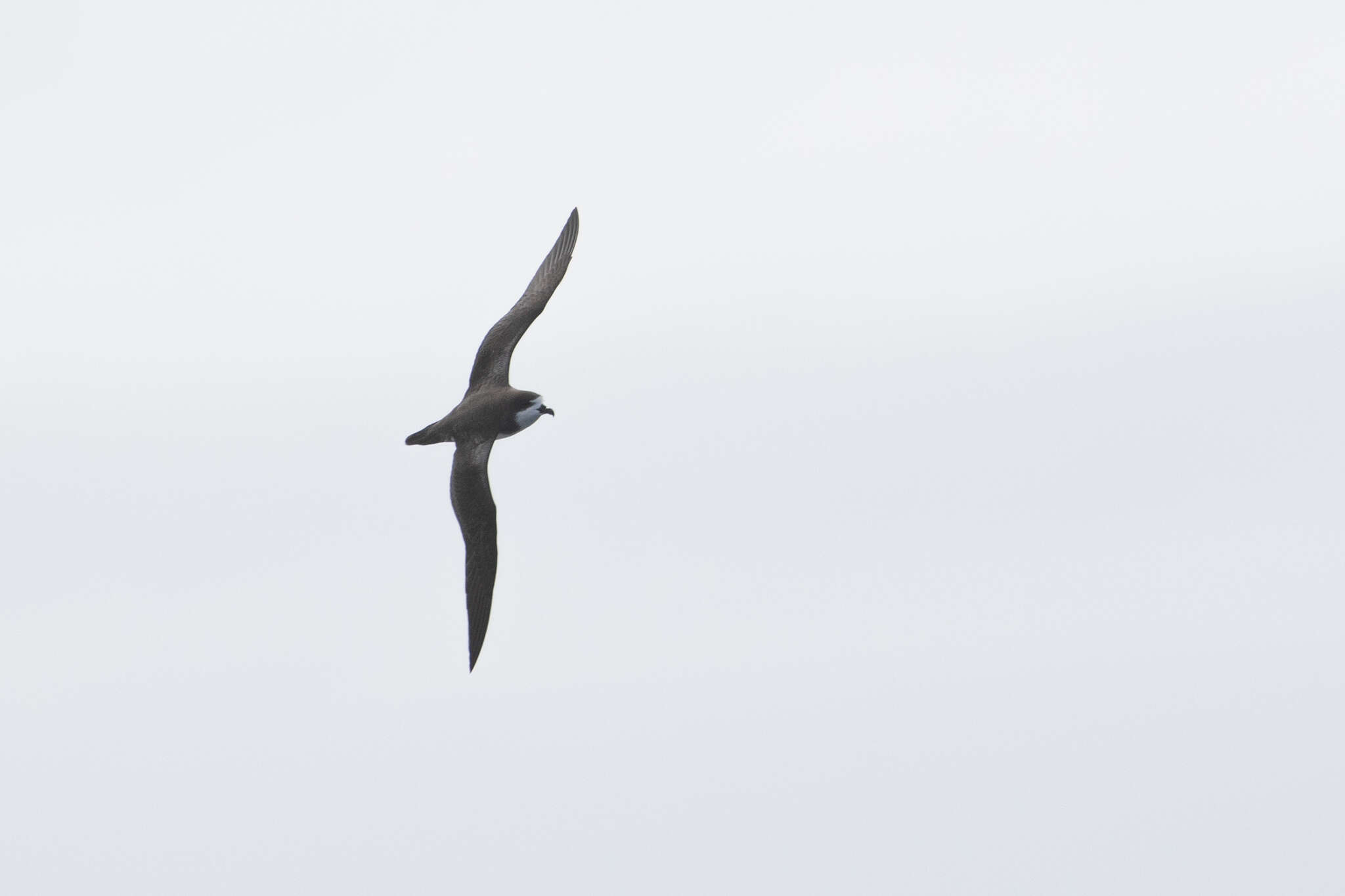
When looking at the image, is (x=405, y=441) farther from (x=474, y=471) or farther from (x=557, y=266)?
(x=557, y=266)

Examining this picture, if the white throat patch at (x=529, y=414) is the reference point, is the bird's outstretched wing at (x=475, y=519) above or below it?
below

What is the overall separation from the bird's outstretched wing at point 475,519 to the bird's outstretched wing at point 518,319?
86.2 inches

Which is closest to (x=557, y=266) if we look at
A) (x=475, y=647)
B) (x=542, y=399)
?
(x=542, y=399)

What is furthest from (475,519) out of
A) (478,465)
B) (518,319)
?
(518,319)

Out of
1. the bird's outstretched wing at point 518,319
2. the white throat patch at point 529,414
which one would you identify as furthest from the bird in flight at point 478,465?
the bird's outstretched wing at point 518,319

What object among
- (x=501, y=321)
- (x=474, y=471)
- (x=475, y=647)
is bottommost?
(x=475, y=647)

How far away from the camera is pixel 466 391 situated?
3941 centimetres

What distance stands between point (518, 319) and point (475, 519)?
178 inches

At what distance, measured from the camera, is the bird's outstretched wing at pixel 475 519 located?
37469 mm

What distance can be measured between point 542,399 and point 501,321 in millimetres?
3186

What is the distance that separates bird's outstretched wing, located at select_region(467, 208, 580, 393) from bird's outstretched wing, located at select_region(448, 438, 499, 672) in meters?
2.19

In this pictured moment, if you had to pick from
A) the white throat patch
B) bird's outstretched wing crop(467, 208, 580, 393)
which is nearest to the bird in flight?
the white throat patch

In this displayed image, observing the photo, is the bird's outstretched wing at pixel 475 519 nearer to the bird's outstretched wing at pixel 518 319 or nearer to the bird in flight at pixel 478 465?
the bird in flight at pixel 478 465

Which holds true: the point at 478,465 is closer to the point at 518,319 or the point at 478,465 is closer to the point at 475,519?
the point at 475,519
